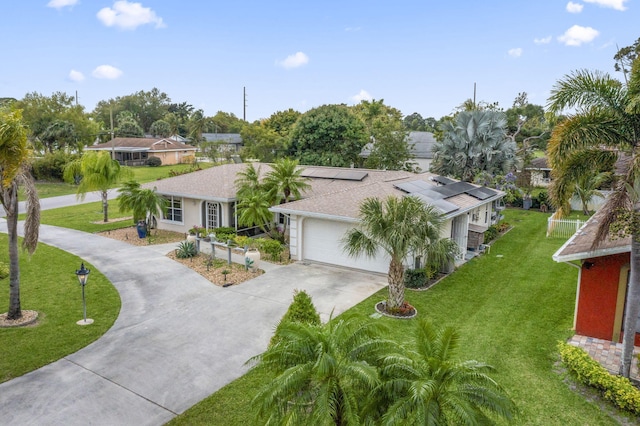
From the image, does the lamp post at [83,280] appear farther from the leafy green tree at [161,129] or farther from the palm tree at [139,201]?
the leafy green tree at [161,129]

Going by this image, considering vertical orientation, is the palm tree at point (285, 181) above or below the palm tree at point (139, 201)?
above

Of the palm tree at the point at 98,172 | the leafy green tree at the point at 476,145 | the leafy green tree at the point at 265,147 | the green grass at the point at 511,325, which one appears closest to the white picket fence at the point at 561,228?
the green grass at the point at 511,325

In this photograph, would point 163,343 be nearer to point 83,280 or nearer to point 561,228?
point 83,280

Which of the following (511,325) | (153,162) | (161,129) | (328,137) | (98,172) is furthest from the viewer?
(161,129)

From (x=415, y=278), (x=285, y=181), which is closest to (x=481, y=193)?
(x=415, y=278)

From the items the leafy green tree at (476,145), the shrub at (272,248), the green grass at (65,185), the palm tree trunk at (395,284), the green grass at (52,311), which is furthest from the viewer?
the green grass at (65,185)

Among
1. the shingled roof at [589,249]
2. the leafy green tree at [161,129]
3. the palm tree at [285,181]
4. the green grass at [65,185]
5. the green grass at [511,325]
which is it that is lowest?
the green grass at [511,325]
